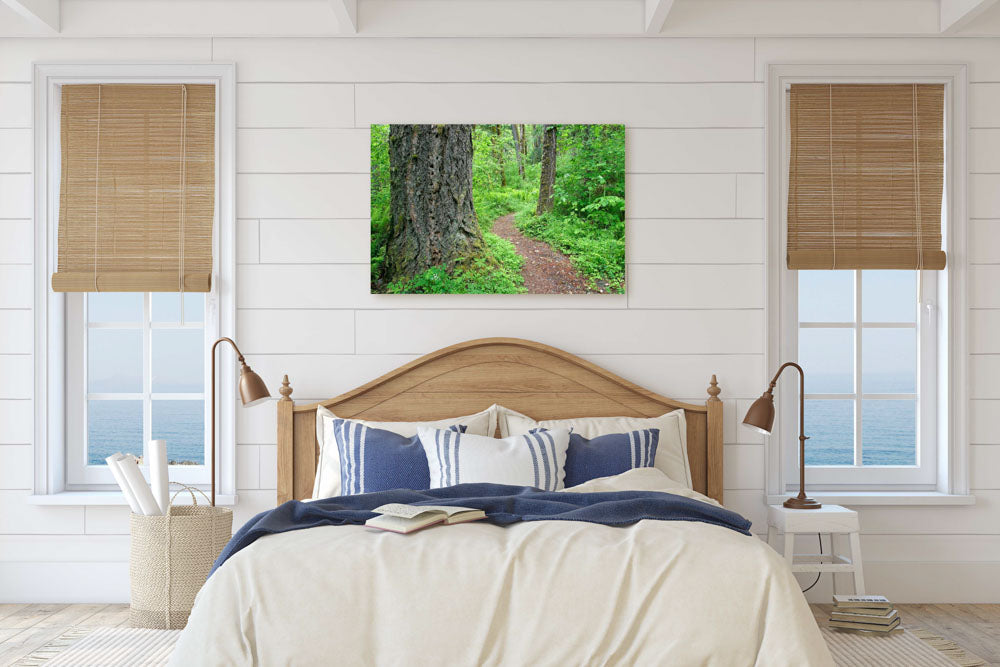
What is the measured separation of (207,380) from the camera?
3.75 m

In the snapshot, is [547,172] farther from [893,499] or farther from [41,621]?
[41,621]

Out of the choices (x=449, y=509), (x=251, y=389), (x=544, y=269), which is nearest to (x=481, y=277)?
(x=544, y=269)

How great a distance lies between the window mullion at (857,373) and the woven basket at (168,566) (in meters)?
2.91

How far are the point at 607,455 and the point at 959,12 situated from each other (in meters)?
2.47

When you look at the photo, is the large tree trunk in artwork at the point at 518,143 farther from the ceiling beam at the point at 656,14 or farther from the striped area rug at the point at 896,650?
the striped area rug at the point at 896,650

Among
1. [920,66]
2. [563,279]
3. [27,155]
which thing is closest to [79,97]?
[27,155]

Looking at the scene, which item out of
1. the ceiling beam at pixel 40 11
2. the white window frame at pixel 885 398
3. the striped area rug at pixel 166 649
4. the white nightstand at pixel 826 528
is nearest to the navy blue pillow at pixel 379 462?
the striped area rug at pixel 166 649

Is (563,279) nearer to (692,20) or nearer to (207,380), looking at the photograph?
(692,20)

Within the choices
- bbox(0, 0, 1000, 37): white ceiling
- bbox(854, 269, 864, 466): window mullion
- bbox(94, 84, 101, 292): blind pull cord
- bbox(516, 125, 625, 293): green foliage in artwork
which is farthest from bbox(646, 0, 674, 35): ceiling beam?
bbox(94, 84, 101, 292): blind pull cord

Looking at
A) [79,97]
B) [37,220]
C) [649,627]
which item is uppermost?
[79,97]

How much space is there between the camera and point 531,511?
255 centimetres

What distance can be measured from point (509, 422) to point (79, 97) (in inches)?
96.8

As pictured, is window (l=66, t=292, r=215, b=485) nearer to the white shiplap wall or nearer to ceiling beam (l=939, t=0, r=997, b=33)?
the white shiplap wall

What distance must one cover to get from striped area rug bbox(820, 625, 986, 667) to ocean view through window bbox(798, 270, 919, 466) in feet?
2.92
